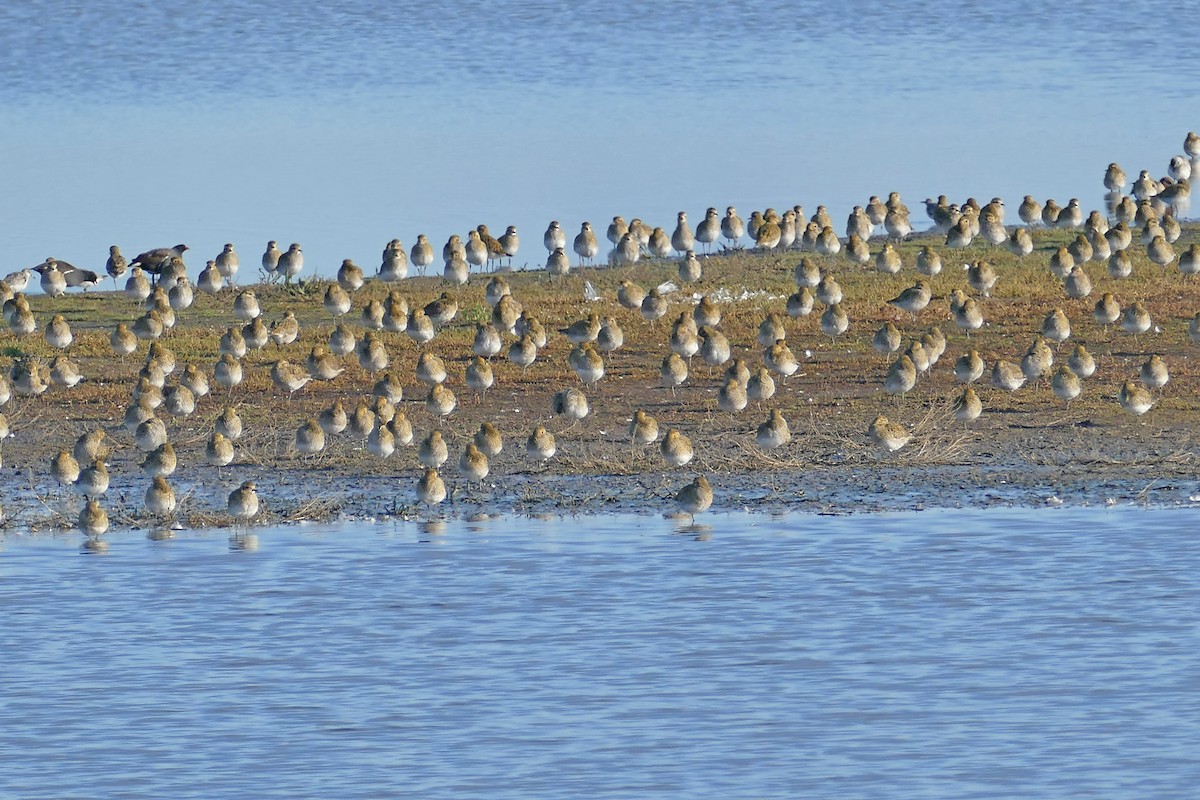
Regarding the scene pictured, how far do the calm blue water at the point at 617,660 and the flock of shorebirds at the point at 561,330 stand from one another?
121 centimetres

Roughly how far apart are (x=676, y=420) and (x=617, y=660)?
21.7 feet

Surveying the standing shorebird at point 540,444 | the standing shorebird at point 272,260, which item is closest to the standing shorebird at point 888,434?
the standing shorebird at point 540,444

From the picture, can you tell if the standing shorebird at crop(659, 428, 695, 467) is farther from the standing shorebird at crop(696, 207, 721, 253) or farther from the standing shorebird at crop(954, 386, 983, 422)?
the standing shorebird at crop(696, 207, 721, 253)

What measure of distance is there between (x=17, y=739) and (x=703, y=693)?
360cm

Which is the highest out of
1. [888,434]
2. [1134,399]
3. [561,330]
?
[888,434]

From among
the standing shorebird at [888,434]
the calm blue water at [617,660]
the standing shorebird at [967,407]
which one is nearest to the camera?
the calm blue water at [617,660]

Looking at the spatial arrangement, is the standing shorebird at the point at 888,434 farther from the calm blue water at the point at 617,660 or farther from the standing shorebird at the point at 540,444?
the standing shorebird at the point at 540,444

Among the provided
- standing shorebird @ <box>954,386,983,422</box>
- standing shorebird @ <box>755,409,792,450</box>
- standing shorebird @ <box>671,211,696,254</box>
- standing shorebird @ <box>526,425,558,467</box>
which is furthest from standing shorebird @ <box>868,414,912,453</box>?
standing shorebird @ <box>671,211,696,254</box>

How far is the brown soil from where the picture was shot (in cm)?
1795

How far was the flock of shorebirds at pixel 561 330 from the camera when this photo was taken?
18.9 meters

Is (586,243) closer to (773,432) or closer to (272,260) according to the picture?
(272,260)

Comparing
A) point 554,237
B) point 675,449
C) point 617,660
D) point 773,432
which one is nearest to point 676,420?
point 773,432

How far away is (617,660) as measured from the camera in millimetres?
13961

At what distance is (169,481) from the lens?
1870cm
